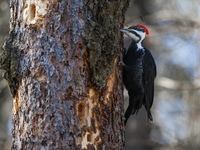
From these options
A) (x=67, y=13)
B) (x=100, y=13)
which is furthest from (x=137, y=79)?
(x=67, y=13)

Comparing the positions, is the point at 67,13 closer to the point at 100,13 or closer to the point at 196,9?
the point at 100,13

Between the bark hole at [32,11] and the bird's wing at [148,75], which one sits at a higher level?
the bark hole at [32,11]

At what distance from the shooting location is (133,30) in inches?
127

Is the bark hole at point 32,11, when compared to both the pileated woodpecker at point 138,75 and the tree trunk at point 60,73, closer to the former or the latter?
the tree trunk at point 60,73

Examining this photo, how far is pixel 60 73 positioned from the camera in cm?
194

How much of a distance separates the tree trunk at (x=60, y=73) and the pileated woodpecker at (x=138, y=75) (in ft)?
3.33

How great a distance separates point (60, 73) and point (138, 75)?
1523 millimetres

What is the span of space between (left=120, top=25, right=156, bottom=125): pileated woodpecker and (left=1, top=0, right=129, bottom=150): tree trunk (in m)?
1.02

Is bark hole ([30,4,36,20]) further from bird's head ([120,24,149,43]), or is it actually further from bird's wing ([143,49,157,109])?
bird's wing ([143,49,157,109])

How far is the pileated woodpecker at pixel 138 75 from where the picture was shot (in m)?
3.16

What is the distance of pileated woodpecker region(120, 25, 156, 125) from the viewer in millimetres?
3160

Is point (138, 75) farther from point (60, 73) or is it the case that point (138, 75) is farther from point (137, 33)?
point (60, 73)

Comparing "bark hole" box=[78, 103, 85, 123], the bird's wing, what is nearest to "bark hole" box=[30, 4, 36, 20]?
"bark hole" box=[78, 103, 85, 123]

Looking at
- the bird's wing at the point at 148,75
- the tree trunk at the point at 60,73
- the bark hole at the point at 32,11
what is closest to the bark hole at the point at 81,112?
the tree trunk at the point at 60,73
